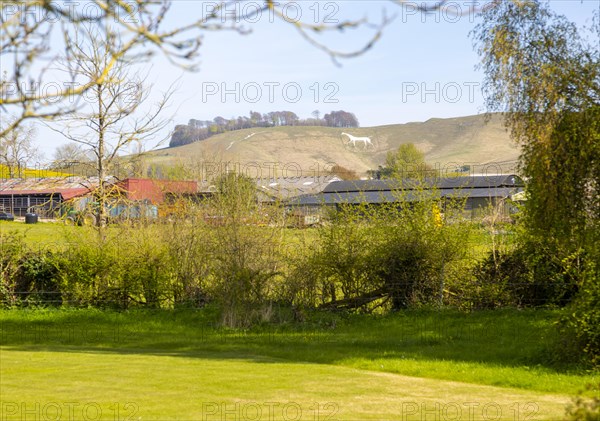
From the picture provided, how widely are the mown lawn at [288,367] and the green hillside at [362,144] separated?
4465 inches

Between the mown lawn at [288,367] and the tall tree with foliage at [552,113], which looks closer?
the mown lawn at [288,367]

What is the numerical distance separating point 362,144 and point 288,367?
524 ft

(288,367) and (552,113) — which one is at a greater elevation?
(552,113)

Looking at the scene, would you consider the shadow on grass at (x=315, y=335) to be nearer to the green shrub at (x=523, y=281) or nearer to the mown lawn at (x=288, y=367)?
the mown lawn at (x=288, y=367)

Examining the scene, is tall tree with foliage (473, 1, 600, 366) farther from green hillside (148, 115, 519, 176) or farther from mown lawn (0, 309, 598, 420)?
green hillside (148, 115, 519, 176)

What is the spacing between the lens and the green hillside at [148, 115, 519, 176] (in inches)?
5723

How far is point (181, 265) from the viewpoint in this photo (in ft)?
70.8

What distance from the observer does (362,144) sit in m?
172

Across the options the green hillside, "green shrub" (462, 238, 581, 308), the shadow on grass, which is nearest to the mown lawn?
the shadow on grass

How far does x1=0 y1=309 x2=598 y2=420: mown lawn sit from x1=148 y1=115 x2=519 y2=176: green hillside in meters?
113

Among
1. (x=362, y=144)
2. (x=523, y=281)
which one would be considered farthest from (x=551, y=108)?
(x=362, y=144)

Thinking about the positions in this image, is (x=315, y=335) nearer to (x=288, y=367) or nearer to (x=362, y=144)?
(x=288, y=367)

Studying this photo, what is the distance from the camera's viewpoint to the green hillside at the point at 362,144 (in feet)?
477

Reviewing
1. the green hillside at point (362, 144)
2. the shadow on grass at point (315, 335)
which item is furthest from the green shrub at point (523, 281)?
the green hillside at point (362, 144)
